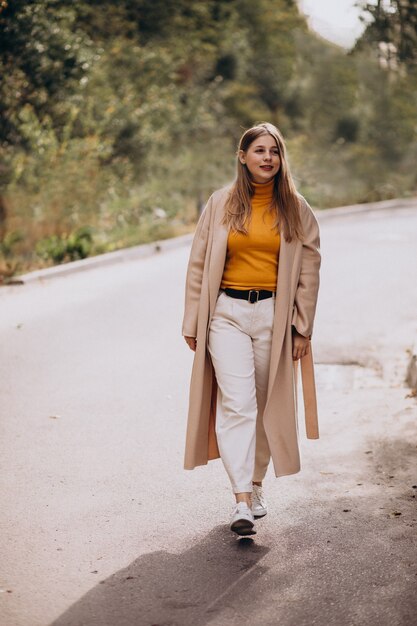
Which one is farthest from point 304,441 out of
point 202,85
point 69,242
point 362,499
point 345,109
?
point 345,109

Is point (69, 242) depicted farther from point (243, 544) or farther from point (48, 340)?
point (243, 544)

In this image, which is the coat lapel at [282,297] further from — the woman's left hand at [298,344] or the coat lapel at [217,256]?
the coat lapel at [217,256]

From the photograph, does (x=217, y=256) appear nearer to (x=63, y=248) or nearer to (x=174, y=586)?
(x=174, y=586)

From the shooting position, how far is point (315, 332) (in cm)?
1025

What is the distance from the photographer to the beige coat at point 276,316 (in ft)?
16.2

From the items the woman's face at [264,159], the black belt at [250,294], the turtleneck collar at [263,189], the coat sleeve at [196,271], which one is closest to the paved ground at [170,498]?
the coat sleeve at [196,271]

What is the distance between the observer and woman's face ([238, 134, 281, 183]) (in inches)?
192

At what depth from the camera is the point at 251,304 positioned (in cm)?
495

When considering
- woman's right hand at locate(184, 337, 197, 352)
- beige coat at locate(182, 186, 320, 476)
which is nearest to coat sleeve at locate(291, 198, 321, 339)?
beige coat at locate(182, 186, 320, 476)

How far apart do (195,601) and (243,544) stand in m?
0.72

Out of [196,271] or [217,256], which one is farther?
[196,271]

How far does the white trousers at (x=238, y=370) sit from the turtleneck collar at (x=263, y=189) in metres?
0.53

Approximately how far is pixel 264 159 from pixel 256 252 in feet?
1.54

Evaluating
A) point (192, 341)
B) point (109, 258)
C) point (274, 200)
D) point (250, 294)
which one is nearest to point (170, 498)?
point (192, 341)
